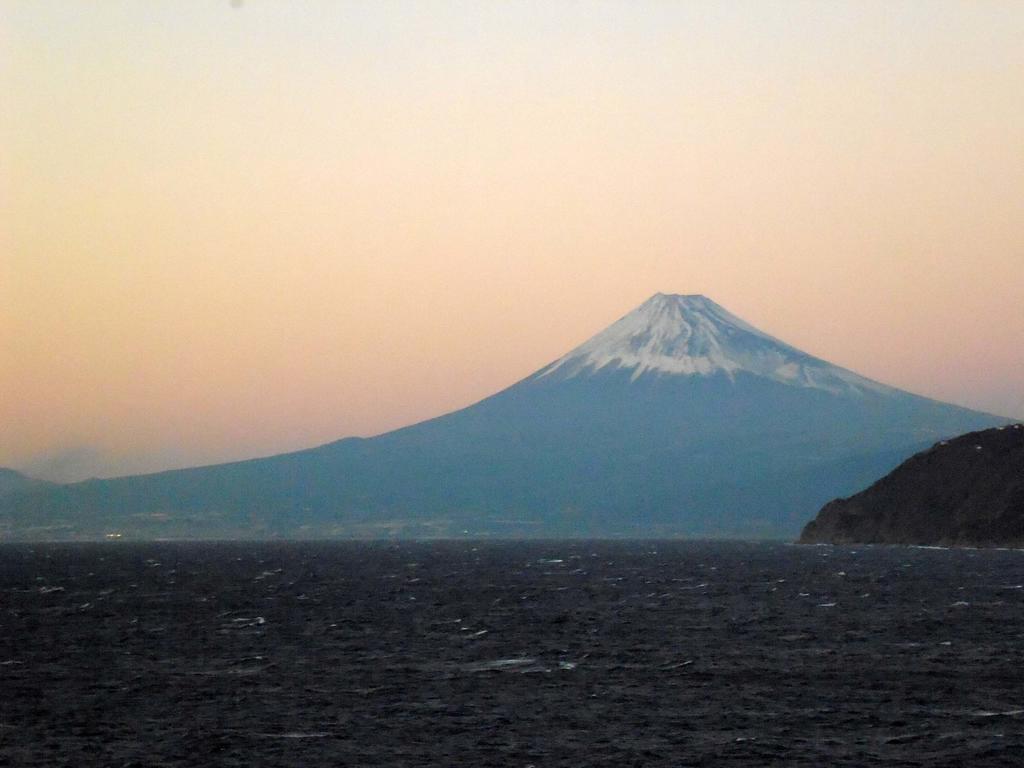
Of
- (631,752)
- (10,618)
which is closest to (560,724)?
(631,752)

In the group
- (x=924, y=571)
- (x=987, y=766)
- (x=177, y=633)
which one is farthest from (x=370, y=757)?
(x=924, y=571)

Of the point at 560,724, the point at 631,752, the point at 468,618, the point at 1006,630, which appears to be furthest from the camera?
the point at 468,618

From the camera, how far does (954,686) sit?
64.6m

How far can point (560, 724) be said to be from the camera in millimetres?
56062

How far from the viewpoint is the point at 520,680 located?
6812cm

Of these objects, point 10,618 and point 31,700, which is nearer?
point 31,700

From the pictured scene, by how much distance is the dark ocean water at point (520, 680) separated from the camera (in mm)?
51156

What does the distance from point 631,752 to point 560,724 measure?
19.4ft

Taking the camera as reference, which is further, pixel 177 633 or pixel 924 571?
pixel 924 571

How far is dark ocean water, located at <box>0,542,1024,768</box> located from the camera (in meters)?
51.2

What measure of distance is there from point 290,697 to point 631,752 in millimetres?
17209

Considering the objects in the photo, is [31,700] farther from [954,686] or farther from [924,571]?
[924,571]

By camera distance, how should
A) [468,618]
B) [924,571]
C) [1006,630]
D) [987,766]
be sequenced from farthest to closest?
[924,571]
[468,618]
[1006,630]
[987,766]

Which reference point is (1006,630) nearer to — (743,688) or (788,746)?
(743,688)
